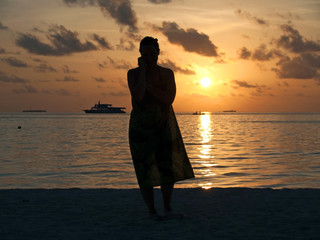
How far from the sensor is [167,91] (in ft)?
18.6

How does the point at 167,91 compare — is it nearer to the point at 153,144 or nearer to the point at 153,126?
the point at 153,126

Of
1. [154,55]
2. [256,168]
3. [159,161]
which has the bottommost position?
[256,168]

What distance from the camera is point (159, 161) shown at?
575cm

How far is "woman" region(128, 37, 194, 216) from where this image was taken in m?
5.67
